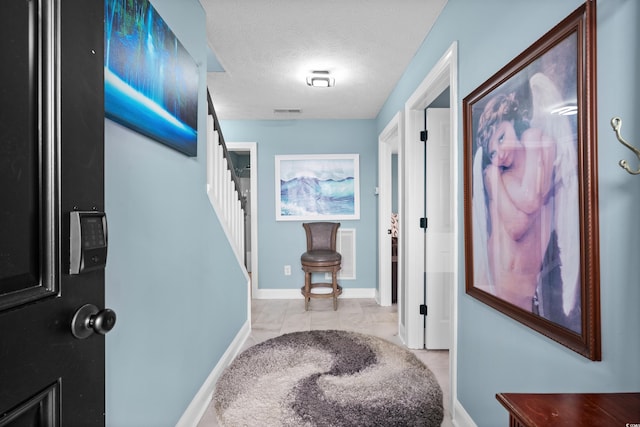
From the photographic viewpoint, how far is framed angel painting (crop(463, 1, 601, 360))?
0.89 m

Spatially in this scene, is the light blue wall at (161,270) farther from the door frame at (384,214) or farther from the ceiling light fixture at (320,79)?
the door frame at (384,214)

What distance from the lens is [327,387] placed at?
2.12m

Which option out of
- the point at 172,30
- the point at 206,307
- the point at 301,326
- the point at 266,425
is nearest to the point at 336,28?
the point at 172,30

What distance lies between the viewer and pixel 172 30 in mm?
1618

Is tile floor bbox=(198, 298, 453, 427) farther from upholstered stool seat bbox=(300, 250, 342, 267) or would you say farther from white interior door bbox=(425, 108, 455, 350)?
upholstered stool seat bbox=(300, 250, 342, 267)

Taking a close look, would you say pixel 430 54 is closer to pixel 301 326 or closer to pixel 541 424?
pixel 541 424

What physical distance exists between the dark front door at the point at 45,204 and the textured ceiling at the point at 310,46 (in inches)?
63.1

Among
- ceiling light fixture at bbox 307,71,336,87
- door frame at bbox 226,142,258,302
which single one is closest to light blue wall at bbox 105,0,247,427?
ceiling light fixture at bbox 307,71,336,87

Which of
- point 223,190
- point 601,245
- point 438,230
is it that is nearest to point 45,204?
point 601,245

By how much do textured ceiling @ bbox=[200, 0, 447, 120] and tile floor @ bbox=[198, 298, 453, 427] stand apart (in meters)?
2.40

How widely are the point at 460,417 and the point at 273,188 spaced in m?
3.36

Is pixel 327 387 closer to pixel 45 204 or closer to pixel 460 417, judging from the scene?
pixel 460 417

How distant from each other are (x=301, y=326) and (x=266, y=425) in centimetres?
159

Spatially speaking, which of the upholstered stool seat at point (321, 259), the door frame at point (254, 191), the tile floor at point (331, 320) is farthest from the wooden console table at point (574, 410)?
the door frame at point (254, 191)
